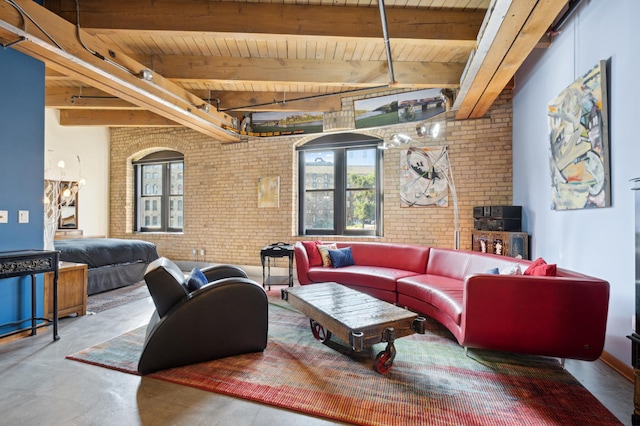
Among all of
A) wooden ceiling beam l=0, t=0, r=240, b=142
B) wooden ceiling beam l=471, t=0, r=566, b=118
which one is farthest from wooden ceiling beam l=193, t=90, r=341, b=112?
wooden ceiling beam l=471, t=0, r=566, b=118

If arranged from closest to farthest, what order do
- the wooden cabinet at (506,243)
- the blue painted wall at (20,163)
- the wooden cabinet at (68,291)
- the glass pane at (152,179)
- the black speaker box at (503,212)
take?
the blue painted wall at (20,163)
the wooden cabinet at (68,291)
the wooden cabinet at (506,243)
the black speaker box at (503,212)
the glass pane at (152,179)

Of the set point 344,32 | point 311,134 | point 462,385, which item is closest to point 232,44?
point 344,32

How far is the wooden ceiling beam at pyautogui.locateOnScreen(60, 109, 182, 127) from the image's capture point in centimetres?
611

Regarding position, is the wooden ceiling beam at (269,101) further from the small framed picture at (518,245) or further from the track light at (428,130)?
the small framed picture at (518,245)

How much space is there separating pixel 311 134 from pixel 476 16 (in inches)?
131

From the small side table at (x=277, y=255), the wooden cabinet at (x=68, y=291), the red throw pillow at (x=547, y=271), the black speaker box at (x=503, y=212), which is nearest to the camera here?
the red throw pillow at (x=547, y=271)

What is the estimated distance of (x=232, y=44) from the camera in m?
3.94

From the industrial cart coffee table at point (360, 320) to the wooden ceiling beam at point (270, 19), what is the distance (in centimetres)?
277

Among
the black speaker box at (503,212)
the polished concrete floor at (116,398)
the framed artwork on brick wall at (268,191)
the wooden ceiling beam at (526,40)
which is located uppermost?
the wooden ceiling beam at (526,40)

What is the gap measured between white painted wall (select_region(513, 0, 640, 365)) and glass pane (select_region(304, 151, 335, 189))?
3.34m

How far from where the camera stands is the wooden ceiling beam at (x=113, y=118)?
6.11m

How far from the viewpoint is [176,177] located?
7.31 m

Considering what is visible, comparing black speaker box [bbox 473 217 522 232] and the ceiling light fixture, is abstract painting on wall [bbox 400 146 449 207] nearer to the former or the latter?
black speaker box [bbox 473 217 522 232]

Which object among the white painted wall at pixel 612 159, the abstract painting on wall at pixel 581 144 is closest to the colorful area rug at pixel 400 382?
the white painted wall at pixel 612 159
